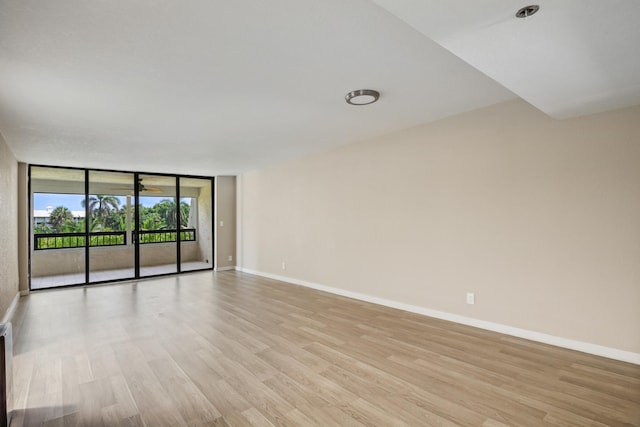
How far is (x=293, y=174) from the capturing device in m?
6.36

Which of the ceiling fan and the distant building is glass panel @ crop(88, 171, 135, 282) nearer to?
the ceiling fan

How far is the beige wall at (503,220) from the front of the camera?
2.82 meters

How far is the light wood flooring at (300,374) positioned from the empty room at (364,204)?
0.07ft

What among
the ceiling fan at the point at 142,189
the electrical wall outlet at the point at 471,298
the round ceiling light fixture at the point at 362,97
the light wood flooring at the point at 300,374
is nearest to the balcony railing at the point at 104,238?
the ceiling fan at the point at 142,189

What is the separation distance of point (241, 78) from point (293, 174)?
3736 mm

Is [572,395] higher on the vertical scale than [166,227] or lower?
lower

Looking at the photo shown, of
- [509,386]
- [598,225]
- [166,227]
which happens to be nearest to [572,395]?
[509,386]

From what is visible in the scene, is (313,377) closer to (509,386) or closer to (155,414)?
(155,414)

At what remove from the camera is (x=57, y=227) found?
6.23 m

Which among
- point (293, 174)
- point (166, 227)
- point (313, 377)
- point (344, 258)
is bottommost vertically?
point (313, 377)

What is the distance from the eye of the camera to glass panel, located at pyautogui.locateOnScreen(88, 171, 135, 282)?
6625 mm

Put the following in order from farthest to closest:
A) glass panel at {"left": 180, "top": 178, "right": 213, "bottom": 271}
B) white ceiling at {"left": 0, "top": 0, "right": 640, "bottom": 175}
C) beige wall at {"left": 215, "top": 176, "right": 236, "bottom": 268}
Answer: beige wall at {"left": 215, "top": 176, "right": 236, "bottom": 268} → glass panel at {"left": 180, "top": 178, "right": 213, "bottom": 271} → white ceiling at {"left": 0, "top": 0, "right": 640, "bottom": 175}

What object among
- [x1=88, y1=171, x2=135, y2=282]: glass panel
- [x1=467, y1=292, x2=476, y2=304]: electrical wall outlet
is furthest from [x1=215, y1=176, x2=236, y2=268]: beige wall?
[x1=467, y1=292, x2=476, y2=304]: electrical wall outlet

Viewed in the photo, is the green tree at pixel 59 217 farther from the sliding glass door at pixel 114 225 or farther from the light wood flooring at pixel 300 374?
the light wood flooring at pixel 300 374
